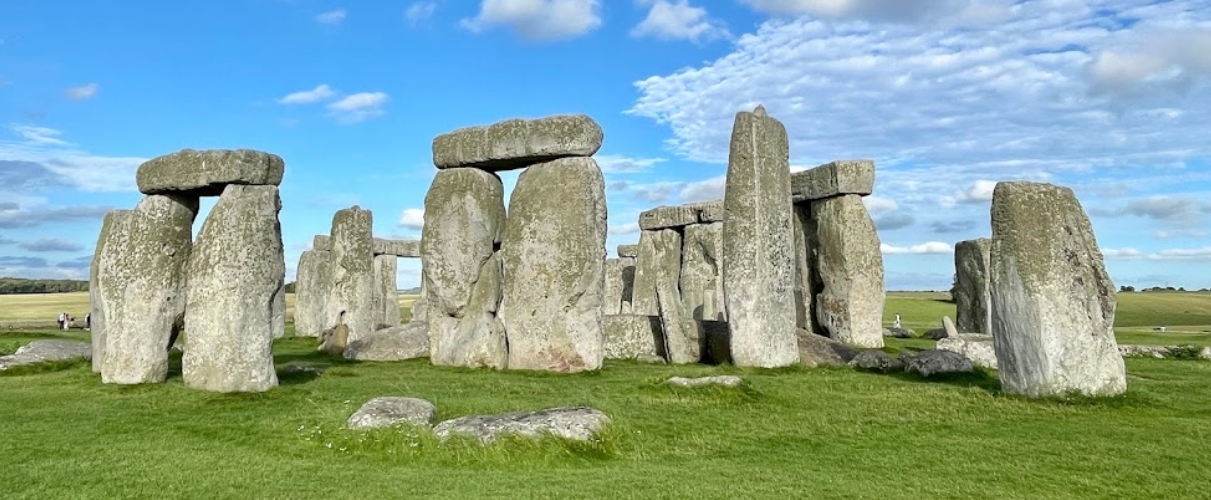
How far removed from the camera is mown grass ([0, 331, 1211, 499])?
6.65m

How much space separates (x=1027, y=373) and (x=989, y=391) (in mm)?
722

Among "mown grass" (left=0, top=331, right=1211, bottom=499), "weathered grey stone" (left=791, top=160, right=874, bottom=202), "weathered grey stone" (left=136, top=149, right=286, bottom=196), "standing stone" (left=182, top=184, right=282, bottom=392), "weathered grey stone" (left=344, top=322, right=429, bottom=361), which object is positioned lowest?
"mown grass" (left=0, top=331, right=1211, bottom=499)

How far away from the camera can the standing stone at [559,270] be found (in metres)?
14.6

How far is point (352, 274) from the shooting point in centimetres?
2286

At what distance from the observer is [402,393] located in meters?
11.4

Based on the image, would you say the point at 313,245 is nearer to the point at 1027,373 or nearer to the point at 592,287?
the point at 592,287

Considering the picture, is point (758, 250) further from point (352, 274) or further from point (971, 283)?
point (352, 274)

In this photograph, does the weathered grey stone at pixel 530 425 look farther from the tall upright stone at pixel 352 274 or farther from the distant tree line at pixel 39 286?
the distant tree line at pixel 39 286

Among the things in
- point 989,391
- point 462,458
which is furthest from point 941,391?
point 462,458

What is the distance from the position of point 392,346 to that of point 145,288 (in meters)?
6.36

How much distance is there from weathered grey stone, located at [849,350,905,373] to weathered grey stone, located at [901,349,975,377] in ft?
1.16

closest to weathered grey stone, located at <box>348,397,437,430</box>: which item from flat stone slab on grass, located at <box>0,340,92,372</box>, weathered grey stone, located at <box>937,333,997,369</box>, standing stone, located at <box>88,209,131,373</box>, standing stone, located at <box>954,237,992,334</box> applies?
standing stone, located at <box>88,209,131,373</box>

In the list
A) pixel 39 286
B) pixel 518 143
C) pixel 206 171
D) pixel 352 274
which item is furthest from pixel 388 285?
pixel 39 286

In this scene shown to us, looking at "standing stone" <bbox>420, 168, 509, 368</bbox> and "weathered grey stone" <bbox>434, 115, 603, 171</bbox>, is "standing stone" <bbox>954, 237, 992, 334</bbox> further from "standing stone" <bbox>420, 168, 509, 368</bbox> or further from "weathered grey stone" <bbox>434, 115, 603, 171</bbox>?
"standing stone" <bbox>420, 168, 509, 368</bbox>
